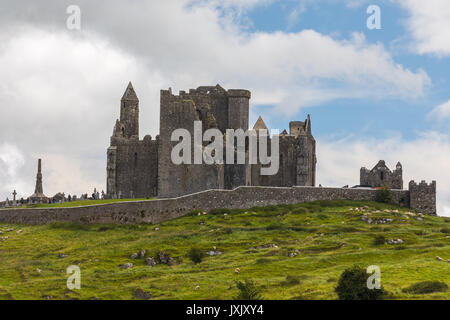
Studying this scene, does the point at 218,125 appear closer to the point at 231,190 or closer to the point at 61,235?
the point at 231,190

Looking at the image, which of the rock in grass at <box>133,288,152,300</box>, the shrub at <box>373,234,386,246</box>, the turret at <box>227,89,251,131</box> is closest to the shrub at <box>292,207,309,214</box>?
the shrub at <box>373,234,386,246</box>

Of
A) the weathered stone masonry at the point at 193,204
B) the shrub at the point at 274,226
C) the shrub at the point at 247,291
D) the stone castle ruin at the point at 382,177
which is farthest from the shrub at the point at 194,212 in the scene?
the shrub at the point at 247,291

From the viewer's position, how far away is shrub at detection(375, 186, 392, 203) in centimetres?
8400

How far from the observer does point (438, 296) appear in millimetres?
49031

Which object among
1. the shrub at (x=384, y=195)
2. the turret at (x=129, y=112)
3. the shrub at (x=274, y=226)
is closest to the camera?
the shrub at (x=274, y=226)

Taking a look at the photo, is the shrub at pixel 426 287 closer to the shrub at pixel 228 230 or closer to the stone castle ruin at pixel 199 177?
the shrub at pixel 228 230

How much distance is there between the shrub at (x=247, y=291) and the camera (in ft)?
163

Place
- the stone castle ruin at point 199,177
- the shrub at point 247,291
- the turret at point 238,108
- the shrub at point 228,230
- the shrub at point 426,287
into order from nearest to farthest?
the shrub at point 247,291, the shrub at point 426,287, the shrub at point 228,230, the stone castle ruin at point 199,177, the turret at point 238,108

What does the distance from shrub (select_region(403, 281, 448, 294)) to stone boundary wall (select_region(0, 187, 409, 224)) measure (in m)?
32.0

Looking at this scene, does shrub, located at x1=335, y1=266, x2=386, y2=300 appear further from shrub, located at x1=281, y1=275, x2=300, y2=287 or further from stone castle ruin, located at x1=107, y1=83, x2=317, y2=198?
stone castle ruin, located at x1=107, y1=83, x2=317, y2=198

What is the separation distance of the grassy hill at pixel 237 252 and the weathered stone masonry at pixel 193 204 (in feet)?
4.45
